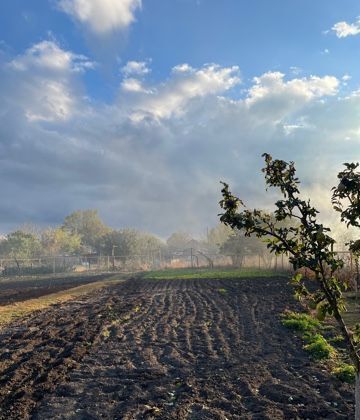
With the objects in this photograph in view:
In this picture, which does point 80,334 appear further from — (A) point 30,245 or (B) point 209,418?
(A) point 30,245

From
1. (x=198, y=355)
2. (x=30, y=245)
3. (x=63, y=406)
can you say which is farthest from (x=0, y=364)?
(x=30, y=245)

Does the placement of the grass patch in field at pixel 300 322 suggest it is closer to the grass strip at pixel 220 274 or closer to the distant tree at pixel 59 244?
the grass strip at pixel 220 274

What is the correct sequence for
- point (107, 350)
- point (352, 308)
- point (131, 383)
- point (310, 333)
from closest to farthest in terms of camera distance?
point (131, 383), point (107, 350), point (310, 333), point (352, 308)

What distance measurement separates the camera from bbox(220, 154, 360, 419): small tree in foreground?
3533 mm

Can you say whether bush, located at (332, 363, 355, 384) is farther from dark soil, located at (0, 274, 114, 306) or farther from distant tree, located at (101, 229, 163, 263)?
distant tree, located at (101, 229, 163, 263)

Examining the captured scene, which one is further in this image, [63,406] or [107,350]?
[107,350]

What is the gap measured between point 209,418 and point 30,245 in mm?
86322

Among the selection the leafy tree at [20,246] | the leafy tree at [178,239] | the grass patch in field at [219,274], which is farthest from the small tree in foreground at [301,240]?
A: the leafy tree at [178,239]

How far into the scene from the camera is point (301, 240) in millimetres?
3809

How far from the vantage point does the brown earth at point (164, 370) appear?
6164mm

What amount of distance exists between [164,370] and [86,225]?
110271 mm

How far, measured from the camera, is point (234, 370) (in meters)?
8.02

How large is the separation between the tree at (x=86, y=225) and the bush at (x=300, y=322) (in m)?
97.0

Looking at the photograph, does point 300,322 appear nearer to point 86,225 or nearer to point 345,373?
point 345,373
